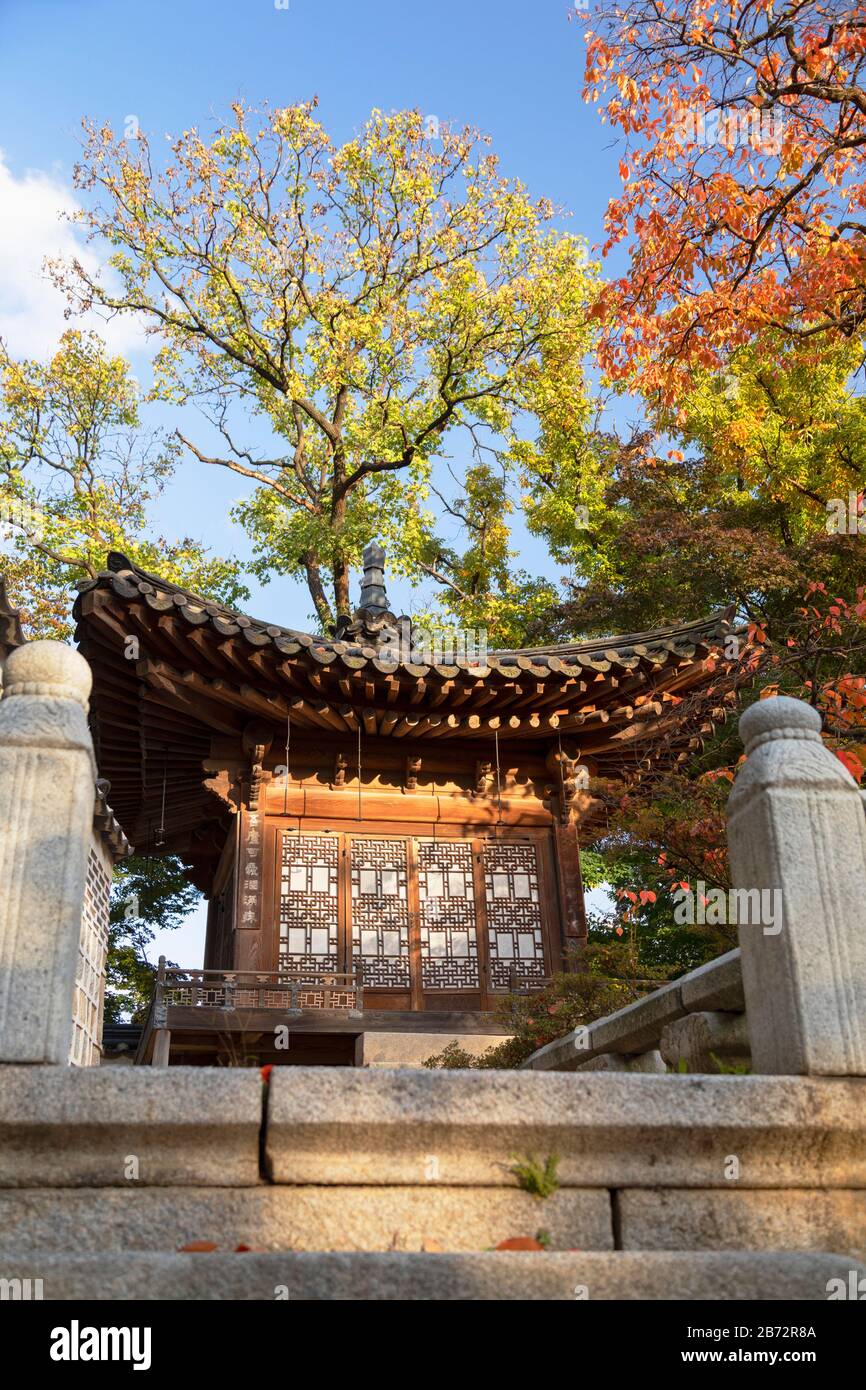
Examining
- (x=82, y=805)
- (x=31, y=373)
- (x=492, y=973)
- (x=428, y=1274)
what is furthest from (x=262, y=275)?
(x=428, y=1274)

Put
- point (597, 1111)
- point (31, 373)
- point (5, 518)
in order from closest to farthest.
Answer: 1. point (597, 1111)
2. point (5, 518)
3. point (31, 373)

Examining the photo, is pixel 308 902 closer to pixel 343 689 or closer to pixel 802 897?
pixel 343 689

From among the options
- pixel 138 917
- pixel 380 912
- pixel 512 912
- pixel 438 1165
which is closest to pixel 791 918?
pixel 438 1165

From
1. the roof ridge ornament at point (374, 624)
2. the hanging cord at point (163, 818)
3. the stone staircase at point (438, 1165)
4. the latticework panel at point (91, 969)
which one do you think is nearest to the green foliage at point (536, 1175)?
the stone staircase at point (438, 1165)

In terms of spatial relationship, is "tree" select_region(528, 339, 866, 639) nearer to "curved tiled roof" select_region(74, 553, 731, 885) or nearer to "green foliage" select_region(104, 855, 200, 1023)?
"curved tiled roof" select_region(74, 553, 731, 885)

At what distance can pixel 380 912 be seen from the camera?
11.0m

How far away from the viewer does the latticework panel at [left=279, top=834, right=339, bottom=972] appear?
35.1 feet

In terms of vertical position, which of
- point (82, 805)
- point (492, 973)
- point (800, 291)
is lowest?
point (82, 805)

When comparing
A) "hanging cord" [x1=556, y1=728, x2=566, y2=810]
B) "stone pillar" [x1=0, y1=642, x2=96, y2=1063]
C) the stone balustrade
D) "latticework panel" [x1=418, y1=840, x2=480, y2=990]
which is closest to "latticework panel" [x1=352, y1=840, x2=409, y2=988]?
"latticework panel" [x1=418, y1=840, x2=480, y2=990]

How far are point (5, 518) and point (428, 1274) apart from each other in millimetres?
19721

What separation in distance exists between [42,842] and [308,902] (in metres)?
7.67

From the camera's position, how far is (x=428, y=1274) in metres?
2.62

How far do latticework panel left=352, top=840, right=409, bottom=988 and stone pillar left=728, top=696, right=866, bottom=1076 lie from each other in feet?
24.0
